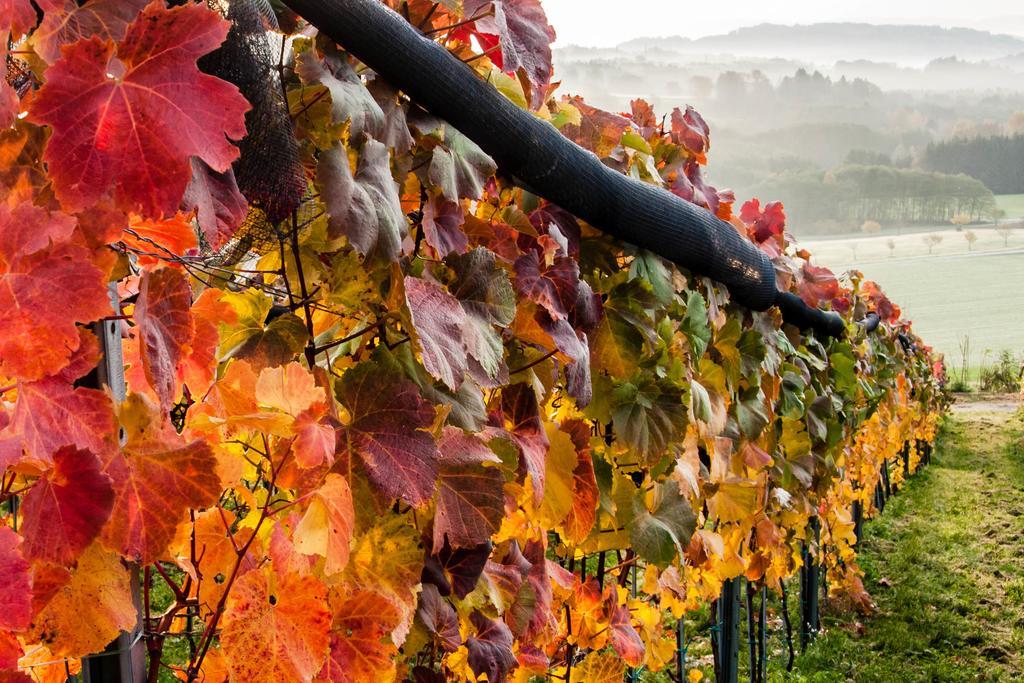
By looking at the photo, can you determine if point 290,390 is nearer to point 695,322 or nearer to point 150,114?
point 150,114

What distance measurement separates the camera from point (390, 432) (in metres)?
0.83

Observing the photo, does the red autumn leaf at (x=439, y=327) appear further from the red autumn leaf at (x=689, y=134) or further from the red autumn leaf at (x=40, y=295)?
the red autumn leaf at (x=689, y=134)

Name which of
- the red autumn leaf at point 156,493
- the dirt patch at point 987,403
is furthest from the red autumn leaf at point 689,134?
the dirt patch at point 987,403

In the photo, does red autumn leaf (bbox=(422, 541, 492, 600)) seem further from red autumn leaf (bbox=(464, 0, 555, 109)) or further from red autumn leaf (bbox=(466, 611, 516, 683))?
red autumn leaf (bbox=(464, 0, 555, 109))

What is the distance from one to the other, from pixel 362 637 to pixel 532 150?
29.8 inches

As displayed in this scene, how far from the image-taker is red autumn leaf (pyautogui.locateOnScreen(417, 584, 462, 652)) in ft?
3.58

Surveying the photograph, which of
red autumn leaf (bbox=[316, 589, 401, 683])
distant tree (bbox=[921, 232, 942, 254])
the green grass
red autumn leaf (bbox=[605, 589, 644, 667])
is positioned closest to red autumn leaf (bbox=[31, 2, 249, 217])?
red autumn leaf (bbox=[316, 589, 401, 683])

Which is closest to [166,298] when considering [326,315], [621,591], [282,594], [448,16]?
[282,594]

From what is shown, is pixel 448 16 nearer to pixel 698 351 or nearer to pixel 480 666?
pixel 480 666

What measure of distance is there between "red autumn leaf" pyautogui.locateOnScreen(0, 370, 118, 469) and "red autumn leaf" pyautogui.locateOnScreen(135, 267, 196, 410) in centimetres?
9

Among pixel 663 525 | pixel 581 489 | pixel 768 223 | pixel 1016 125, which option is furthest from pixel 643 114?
pixel 1016 125

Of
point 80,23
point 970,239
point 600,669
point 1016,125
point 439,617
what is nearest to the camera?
point 80,23

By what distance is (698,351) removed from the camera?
86.0 inches

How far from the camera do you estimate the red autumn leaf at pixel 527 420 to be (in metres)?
1.28
